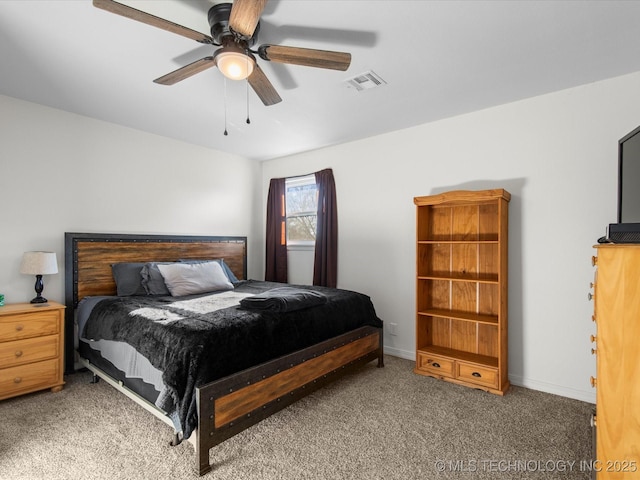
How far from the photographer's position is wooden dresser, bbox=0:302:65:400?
2521mm

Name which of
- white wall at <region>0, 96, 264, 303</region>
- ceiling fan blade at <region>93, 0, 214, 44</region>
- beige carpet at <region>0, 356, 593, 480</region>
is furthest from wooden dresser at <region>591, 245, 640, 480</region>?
white wall at <region>0, 96, 264, 303</region>

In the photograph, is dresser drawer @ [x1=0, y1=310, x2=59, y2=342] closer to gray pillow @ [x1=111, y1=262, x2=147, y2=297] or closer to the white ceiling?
gray pillow @ [x1=111, y1=262, x2=147, y2=297]

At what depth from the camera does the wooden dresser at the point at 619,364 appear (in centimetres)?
127

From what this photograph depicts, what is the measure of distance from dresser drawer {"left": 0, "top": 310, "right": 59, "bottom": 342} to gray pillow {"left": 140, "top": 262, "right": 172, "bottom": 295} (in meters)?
0.71

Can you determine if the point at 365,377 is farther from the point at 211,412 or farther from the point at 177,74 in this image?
the point at 177,74

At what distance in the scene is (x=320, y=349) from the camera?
2.62m

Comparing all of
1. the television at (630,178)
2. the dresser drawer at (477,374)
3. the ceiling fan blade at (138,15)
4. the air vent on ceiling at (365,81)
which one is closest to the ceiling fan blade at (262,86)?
the ceiling fan blade at (138,15)

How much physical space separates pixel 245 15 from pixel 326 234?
111 inches

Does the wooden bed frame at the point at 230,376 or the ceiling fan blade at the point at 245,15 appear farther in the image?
the wooden bed frame at the point at 230,376

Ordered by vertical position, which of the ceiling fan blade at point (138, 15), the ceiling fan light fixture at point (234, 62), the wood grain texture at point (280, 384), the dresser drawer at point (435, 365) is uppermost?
the ceiling fan blade at point (138, 15)

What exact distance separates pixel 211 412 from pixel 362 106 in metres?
2.64

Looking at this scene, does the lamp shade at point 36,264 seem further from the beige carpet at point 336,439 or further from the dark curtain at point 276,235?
the dark curtain at point 276,235

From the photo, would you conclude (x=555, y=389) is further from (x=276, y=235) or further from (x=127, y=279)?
(x=127, y=279)

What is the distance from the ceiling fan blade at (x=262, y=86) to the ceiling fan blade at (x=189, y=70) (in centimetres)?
24
